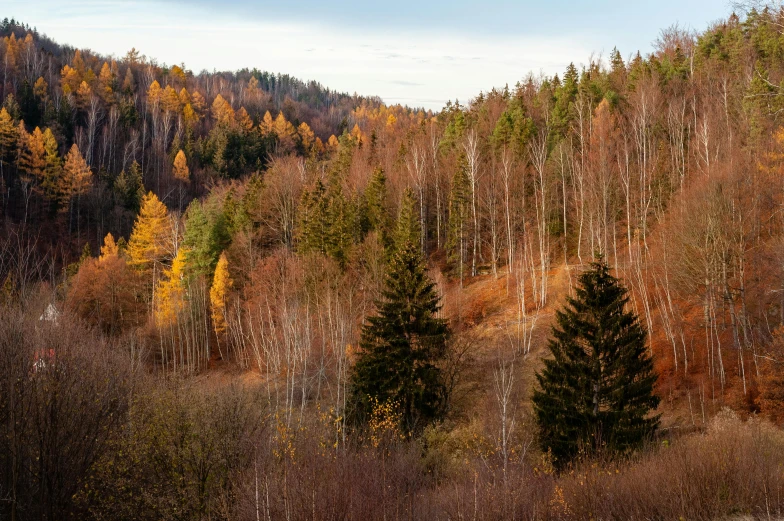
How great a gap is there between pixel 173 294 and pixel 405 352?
26.1 meters

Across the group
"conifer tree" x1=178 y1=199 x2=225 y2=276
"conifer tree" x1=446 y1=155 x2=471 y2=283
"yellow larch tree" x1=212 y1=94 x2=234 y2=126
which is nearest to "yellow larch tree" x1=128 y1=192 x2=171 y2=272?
"conifer tree" x1=178 y1=199 x2=225 y2=276

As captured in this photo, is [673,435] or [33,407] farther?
[673,435]

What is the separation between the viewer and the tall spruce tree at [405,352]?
899 inches

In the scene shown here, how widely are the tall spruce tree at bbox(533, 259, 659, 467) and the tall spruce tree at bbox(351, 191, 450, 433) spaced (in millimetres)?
5303

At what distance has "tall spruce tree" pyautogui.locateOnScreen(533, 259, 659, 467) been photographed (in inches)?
715

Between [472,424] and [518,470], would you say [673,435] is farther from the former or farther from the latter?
[518,470]

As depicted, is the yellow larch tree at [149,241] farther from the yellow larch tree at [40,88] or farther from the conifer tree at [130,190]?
the yellow larch tree at [40,88]

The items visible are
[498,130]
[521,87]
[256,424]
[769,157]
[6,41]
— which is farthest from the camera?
[6,41]

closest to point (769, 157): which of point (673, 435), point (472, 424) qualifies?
point (673, 435)

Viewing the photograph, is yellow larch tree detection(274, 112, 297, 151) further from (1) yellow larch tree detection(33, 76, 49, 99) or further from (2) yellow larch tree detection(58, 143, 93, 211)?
(2) yellow larch tree detection(58, 143, 93, 211)

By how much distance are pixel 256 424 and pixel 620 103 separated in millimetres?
50485

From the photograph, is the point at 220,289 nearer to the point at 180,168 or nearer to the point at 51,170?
the point at 51,170

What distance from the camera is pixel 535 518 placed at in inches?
389

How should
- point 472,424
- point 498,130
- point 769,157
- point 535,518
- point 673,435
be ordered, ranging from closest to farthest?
point 535,518
point 673,435
point 472,424
point 769,157
point 498,130
